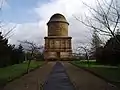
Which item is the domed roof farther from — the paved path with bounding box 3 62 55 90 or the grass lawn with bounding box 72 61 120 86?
the paved path with bounding box 3 62 55 90

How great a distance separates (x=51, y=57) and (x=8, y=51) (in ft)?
136

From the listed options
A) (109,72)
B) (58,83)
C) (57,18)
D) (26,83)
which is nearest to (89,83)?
(58,83)

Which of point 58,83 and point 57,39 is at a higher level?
point 57,39

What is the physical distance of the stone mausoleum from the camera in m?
89.3

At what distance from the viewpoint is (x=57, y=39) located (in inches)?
3674

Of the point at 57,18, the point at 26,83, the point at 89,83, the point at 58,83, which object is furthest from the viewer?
the point at 57,18

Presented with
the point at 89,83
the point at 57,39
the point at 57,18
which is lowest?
the point at 89,83

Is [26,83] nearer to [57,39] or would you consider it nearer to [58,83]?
[58,83]

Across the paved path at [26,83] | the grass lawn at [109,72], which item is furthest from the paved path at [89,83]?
the paved path at [26,83]

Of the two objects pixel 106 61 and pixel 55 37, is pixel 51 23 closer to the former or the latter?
pixel 55 37

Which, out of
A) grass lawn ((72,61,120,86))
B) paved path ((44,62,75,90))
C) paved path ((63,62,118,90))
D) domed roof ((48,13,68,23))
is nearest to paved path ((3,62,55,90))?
paved path ((44,62,75,90))

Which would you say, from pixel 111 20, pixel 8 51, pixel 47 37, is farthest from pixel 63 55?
pixel 111 20

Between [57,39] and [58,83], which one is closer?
[58,83]

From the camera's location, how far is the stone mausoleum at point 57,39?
89287 mm
